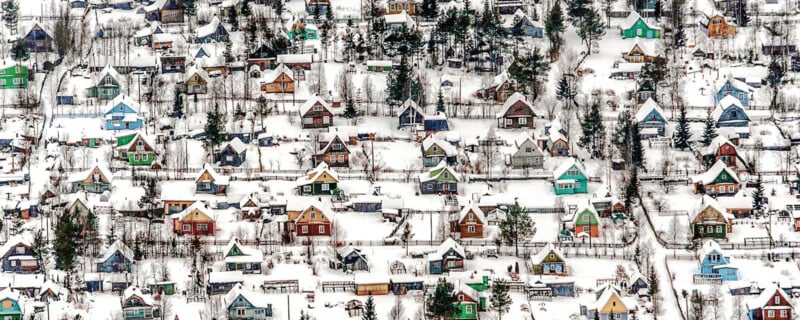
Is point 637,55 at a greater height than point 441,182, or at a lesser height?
greater

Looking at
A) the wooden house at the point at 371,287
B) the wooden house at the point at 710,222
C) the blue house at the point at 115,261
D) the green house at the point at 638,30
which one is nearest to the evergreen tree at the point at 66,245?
the blue house at the point at 115,261

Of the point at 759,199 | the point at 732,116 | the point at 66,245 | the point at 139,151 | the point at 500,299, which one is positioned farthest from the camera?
the point at 732,116

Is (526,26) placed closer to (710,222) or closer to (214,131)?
(214,131)

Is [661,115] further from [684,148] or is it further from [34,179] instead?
[34,179]

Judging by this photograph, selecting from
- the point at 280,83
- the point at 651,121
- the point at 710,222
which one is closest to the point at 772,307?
the point at 710,222

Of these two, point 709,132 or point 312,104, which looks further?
point 312,104

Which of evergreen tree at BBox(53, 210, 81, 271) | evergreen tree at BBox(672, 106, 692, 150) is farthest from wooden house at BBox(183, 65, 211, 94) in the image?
evergreen tree at BBox(672, 106, 692, 150)

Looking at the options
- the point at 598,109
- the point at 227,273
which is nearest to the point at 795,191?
the point at 598,109
